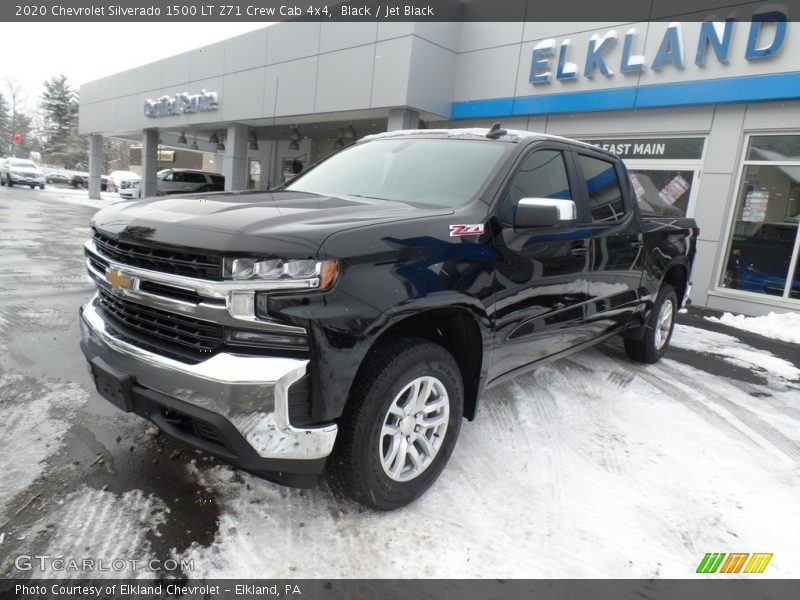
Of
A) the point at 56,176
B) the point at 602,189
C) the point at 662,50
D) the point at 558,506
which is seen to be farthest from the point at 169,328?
the point at 56,176

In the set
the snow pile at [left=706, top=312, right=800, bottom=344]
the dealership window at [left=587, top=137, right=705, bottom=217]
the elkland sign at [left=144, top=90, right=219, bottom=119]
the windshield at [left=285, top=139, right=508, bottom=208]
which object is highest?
the elkland sign at [left=144, top=90, right=219, bottom=119]

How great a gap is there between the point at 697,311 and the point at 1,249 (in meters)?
11.3

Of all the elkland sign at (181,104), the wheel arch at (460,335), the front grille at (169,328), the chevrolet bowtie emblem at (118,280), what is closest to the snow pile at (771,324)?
the wheel arch at (460,335)

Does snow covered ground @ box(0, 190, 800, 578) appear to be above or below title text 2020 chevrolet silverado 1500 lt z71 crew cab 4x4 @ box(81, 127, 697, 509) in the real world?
below

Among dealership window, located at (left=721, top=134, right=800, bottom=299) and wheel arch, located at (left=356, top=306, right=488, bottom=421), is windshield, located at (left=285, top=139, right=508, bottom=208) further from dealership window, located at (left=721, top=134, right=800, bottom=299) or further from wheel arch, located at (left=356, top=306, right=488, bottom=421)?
dealership window, located at (left=721, top=134, right=800, bottom=299)

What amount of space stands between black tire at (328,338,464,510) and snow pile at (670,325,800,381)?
4.63m

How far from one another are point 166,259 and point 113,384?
63 centimetres

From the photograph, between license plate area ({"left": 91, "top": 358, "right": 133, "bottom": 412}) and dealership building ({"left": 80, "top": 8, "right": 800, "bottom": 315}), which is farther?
dealership building ({"left": 80, "top": 8, "right": 800, "bottom": 315})

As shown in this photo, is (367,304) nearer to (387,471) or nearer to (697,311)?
(387,471)

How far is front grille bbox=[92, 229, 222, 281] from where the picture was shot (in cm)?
210

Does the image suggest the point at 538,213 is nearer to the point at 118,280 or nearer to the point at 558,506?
the point at 558,506

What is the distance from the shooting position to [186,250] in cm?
214

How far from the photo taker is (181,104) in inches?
765

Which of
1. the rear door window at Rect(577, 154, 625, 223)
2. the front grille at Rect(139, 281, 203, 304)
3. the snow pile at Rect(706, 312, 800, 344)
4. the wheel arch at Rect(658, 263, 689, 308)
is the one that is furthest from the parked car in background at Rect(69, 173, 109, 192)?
the front grille at Rect(139, 281, 203, 304)
